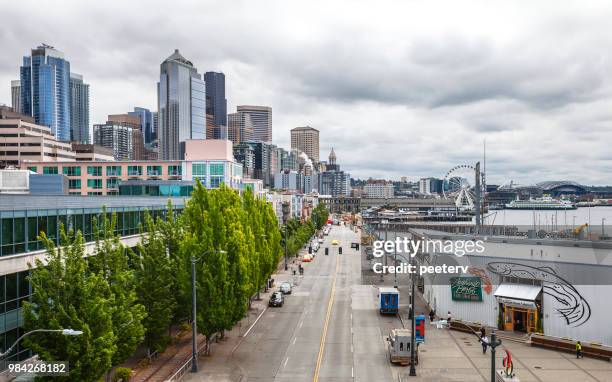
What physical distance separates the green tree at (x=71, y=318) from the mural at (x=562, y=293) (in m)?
33.9

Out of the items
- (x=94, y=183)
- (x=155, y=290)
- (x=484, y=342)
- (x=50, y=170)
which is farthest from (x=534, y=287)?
(x=50, y=170)

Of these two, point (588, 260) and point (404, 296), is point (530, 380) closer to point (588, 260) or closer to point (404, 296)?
point (588, 260)

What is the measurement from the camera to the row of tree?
23141 mm

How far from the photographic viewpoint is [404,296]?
6303 cm

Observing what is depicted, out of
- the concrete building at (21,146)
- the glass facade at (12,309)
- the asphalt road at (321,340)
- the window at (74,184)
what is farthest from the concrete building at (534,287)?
the concrete building at (21,146)

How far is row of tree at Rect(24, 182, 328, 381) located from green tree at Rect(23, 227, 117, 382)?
42mm

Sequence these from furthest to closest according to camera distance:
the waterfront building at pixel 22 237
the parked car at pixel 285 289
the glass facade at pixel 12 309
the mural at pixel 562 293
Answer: the parked car at pixel 285 289 → the mural at pixel 562 293 → the waterfront building at pixel 22 237 → the glass facade at pixel 12 309

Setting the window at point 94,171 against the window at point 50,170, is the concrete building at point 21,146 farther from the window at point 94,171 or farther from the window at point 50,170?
the window at point 94,171

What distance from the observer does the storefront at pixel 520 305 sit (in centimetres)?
4291

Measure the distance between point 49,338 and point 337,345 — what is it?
74.9 feet

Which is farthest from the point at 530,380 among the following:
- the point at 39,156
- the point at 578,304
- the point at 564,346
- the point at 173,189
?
the point at 39,156

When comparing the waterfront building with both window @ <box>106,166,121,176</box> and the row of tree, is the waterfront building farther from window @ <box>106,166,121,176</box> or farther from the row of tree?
window @ <box>106,166,121,176</box>

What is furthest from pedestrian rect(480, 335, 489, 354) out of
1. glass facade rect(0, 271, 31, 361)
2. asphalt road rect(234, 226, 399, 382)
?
glass facade rect(0, 271, 31, 361)

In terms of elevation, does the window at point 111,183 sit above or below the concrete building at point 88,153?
below
